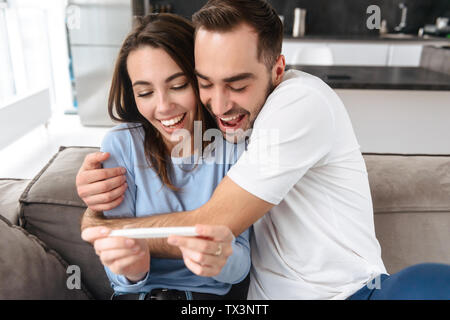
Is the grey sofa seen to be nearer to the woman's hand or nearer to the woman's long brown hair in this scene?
the woman's long brown hair

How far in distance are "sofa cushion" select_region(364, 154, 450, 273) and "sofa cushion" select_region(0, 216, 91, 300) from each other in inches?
37.0

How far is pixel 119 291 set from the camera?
3.25 feet

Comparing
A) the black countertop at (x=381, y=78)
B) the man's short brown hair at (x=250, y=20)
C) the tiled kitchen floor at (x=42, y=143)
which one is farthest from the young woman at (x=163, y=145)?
the tiled kitchen floor at (x=42, y=143)

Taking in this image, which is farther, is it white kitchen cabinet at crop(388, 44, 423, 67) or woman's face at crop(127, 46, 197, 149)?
white kitchen cabinet at crop(388, 44, 423, 67)

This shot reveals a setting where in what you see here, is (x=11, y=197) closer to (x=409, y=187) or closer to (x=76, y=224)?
(x=76, y=224)

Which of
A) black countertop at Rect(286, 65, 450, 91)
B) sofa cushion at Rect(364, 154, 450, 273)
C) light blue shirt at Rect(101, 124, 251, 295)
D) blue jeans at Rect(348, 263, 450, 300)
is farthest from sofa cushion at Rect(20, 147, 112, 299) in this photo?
black countertop at Rect(286, 65, 450, 91)

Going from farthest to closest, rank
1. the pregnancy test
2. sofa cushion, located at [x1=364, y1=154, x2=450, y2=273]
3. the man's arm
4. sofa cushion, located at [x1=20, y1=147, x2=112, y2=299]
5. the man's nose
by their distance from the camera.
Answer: sofa cushion, located at [x1=364, y1=154, x2=450, y2=273] < sofa cushion, located at [x1=20, y1=147, x2=112, y2=299] < the man's nose < the man's arm < the pregnancy test

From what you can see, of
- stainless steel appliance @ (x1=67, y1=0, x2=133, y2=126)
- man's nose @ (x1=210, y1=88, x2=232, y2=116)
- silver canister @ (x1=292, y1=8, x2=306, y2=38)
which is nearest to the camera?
man's nose @ (x1=210, y1=88, x2=232, y2=116)

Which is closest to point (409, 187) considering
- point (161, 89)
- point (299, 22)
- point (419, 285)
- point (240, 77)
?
point (419, 285)

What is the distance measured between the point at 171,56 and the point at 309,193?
457 mm

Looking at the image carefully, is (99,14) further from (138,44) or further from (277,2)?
(138,44)

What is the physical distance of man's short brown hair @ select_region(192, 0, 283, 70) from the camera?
0.88 meters

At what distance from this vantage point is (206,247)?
0.67 metres
